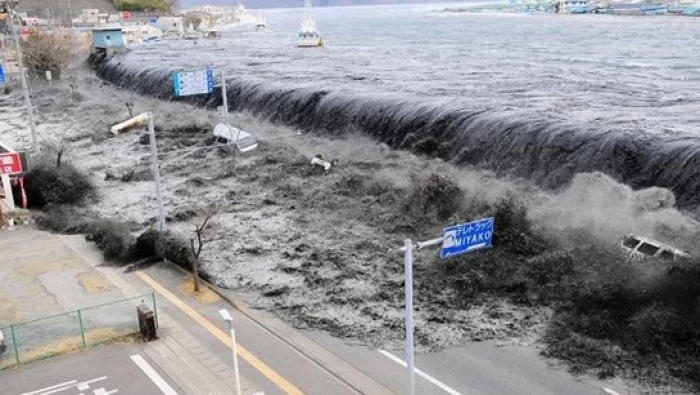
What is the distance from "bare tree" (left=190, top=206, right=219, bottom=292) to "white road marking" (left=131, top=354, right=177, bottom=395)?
5055 millimetres

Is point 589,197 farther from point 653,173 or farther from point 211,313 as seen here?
point 211,313

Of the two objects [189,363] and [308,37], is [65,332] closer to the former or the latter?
[189,363]

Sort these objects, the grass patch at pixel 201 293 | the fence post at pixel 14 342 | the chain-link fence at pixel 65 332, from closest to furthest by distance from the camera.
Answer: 1. the fence post at pixel 14 342
2. the chain-link fence at pixel 65 332
3. the grass patch at pixel 201 293

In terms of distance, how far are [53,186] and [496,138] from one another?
2450 centimetres

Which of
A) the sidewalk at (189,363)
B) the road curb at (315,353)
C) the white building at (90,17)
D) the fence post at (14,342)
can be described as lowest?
the road curb at (315,353)

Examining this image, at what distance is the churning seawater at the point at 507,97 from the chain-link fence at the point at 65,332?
71.5ft

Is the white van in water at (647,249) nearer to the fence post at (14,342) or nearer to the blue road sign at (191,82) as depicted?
the fence post at (14,342)

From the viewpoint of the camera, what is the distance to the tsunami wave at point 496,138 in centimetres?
3247

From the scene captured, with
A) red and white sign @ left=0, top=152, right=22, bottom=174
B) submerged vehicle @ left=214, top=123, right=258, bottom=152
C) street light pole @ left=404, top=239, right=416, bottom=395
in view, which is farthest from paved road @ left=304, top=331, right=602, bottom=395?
submerged vehicle @ left=214, top=123, right=258, bottom=152

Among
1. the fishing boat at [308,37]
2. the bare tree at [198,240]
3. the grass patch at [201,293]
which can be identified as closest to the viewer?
the grass patch at [201,293]

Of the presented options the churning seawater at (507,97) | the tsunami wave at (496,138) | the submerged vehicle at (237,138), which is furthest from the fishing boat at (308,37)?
the submerged vehicle at (237,138)

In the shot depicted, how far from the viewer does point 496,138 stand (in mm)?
40250

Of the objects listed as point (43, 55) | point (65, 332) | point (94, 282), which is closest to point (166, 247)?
point (94, 282)

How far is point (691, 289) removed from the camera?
21.4m
